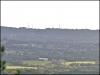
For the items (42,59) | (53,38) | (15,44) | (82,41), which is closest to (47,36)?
(53,38)

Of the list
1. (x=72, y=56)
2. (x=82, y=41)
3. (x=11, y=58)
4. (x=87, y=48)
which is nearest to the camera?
(x=11, y=58)

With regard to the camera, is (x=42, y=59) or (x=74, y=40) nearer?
(x=42, y=59)

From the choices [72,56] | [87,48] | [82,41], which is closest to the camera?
[72,56]

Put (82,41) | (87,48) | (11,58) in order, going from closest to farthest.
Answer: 1. (11,58)
2. (87,48)
3. (82,41)

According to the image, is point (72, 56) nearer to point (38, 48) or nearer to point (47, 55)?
point (47, 55)

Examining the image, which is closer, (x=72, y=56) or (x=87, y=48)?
(x=72, y=56)

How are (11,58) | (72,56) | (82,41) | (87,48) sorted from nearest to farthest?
(11,58) → (72,56) → (87,48) → (82,41)

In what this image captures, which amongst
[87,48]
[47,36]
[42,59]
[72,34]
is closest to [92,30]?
[72,34]

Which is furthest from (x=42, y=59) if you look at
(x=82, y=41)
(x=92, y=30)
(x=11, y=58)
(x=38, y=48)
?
(x=92, y=30)

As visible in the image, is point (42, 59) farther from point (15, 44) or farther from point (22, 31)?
point (22, 31)
